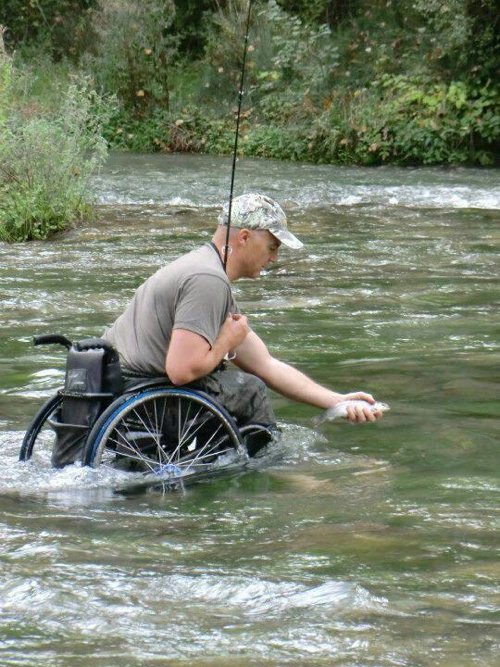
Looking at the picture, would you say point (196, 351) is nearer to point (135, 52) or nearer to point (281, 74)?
point (281, 74)

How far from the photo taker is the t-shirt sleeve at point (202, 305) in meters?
5.54

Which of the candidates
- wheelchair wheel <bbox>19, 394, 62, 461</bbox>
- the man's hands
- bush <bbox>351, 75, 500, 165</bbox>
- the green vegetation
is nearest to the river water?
wheelchair wheel <bbox>19, 394, 62, 461</bbox>

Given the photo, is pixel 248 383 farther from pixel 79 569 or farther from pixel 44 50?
pixel 44 50

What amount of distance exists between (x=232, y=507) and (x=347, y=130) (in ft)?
54.3

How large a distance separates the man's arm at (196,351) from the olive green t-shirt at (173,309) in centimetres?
3

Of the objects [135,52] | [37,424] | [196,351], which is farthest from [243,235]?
[135,52]

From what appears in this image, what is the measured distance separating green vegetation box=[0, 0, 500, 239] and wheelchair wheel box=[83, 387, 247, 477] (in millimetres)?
10026

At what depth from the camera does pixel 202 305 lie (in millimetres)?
5555

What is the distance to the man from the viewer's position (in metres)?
5.56

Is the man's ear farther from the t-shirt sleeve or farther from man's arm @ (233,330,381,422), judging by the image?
man's arm @ (233,330,381,422)

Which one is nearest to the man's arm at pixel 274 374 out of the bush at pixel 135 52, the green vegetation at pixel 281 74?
the green vegetation at pixel 281 74

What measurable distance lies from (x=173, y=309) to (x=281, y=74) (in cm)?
1961

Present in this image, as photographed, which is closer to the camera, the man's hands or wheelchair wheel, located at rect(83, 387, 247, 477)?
wheelchair wheel, located at rect(83, 387, 247, 477)

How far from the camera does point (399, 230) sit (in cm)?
1463
